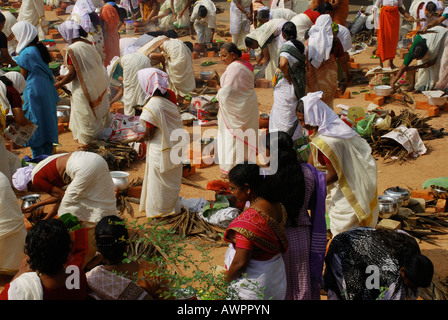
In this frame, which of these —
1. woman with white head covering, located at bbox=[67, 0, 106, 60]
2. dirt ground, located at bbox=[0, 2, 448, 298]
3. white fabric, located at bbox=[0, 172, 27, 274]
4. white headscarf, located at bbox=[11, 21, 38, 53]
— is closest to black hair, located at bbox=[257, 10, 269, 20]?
dirt ground, located at bbox=[0, 2, 448, 298]

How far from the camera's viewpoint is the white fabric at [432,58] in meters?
11.1

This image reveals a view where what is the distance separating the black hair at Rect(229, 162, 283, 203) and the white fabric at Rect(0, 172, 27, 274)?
2.47 metres

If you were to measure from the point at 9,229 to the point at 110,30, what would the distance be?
8.17 meters

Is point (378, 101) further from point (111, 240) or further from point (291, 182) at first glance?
point (111, 240)

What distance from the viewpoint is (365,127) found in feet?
29.3

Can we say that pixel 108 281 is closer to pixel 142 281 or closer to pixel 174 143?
pixel 142 281

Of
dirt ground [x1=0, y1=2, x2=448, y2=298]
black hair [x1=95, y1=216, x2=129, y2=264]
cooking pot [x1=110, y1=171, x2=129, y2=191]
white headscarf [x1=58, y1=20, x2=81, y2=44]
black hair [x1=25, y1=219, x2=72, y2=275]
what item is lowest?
dirt ground [x1=0, y1=2, x2=448, y2=298]

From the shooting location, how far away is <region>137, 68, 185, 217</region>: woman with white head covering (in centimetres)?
632

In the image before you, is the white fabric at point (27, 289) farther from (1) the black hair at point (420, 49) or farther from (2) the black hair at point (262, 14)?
(2) the black hair at point (262, 14)

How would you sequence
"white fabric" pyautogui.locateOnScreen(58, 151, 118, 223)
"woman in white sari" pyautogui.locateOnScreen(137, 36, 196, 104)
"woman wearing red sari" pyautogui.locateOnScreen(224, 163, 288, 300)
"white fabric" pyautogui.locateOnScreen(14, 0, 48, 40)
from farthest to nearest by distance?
"white fabric" pyautogui.locateOnScreen(14, 0, 48, 40), "woman in white sari" pyautogui.locateOnScreen(137, 36, 196, 104), "white fabric" pyautogui.locateOnScreen(58, 151, 118, 223), "woman wearing red sari" pyautogui.locateOnScreen(224, 163, 288, 300)

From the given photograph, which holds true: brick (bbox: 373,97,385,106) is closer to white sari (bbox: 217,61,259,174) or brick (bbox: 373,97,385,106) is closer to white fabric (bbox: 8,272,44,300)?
white sari (bbox: 217,61,259,174)

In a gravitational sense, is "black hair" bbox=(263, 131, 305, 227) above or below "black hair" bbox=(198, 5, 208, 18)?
above

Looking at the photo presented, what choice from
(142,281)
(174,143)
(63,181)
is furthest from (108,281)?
(174,143)

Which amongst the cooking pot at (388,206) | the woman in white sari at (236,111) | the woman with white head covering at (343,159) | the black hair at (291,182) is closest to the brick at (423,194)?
the cooking pot at (388,206)
